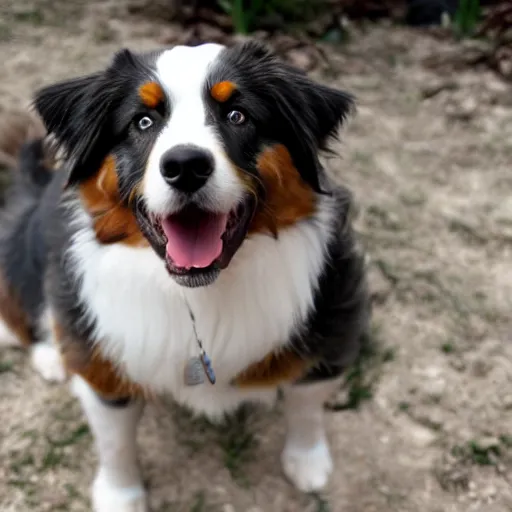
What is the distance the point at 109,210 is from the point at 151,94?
1.06 feet

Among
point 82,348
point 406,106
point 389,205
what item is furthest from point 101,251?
point 406,106

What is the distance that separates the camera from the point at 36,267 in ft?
8.46

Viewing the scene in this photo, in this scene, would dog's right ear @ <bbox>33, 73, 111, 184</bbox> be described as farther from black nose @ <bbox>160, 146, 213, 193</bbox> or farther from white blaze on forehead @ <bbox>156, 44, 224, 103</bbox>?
black nose @ <bbox>160, 146, 213, 193</bbox>

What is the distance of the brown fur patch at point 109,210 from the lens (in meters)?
1.88

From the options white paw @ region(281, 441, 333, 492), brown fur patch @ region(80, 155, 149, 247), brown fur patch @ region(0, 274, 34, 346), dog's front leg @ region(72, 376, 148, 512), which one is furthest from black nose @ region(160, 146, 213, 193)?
brown fur patch @ region(0, 274, 34, 346)

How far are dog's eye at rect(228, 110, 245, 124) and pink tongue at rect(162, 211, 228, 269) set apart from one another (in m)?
0.23

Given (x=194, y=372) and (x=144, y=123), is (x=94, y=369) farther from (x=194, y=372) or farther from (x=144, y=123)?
(x=144, y=123)

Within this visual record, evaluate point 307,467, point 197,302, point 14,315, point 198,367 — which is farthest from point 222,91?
point 14,315

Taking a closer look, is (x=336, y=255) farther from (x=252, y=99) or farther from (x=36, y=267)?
(x=36, y=267)

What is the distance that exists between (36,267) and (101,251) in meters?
0.70

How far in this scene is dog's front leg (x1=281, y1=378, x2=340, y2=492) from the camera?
2430 mm

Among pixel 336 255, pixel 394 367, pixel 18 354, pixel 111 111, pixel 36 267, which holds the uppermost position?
pixel 111 111

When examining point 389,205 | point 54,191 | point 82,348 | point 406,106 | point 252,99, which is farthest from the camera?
point 406,106

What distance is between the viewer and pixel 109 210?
1913mm
